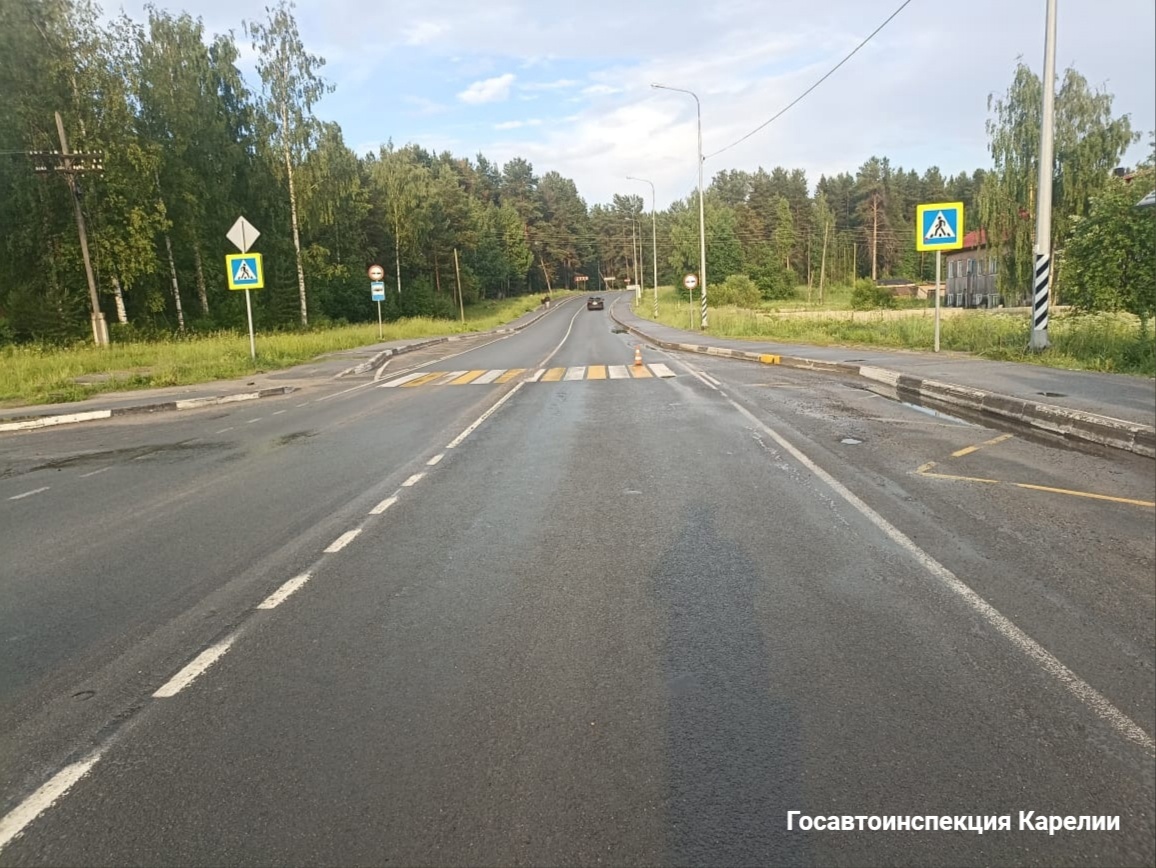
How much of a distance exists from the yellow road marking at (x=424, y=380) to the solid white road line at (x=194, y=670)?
1478cm

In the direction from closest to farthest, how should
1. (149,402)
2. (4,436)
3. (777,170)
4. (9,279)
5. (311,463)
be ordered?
1. (311,463)
2. (4,436)
3. (149,402)
4. (9,279)
5. (777,170)

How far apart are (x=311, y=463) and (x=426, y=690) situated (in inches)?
245

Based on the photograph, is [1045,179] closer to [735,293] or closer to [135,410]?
[135,410]

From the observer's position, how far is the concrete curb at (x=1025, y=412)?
8.58 metres

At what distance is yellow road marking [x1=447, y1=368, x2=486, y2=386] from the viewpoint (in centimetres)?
1862

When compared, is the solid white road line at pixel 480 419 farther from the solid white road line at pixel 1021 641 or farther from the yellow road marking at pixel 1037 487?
the yellow road marking at pixel 1037 487

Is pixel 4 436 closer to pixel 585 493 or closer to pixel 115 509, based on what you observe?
pixel 115 509

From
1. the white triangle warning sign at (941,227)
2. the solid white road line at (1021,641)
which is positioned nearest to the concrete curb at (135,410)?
the solid white road line at (1021,641)

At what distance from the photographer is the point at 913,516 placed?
607cm

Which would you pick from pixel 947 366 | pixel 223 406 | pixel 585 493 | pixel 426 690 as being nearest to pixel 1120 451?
pixel 585 493

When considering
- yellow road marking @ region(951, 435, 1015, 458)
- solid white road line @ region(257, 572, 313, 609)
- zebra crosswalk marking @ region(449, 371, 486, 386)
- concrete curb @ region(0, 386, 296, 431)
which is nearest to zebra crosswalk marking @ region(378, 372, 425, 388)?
zebra crosswalk marking @ region(449, 371, 486, 386)

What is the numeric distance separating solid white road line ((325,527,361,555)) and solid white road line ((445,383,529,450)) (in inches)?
148

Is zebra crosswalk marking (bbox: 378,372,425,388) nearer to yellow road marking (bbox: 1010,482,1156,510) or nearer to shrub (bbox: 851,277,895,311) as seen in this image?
yellow road marking (bbox: 1010,482,1156,510)

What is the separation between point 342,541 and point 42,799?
10.2ft
